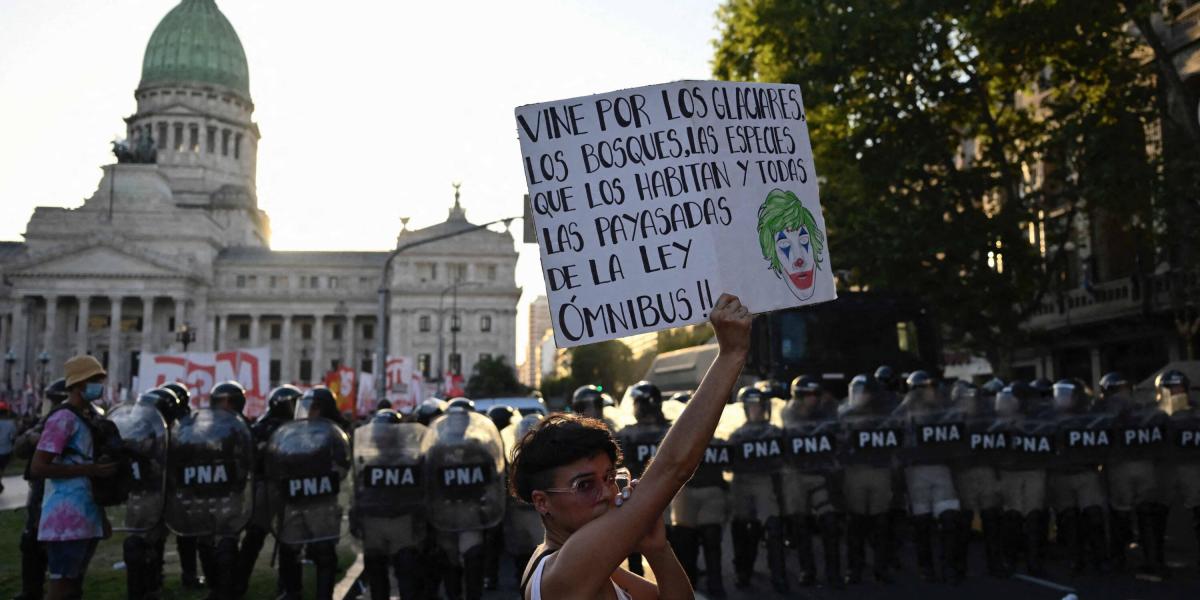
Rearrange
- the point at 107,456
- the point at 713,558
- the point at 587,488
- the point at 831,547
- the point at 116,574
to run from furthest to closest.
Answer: the point at 116,574 < the point at 831,547 < the point at 713,558 < the point at 107,456 < the point at 587,488

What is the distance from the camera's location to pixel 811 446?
973 centimetres

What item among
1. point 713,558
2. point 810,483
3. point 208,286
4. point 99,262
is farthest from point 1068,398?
point 208,286

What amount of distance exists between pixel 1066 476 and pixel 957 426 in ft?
3.77

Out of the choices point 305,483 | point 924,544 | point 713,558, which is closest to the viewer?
point 305,483

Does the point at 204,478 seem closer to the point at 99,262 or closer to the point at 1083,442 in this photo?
the point at 1083,442

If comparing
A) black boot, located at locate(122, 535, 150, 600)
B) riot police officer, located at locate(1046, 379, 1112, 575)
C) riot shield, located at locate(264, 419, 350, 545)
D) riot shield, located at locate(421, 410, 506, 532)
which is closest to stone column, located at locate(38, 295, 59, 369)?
black boot, located at locate(122, 535, 150, 600)

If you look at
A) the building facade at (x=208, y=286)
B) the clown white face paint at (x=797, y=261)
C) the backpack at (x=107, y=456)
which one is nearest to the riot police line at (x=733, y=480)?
the backpack at (x=107, y=456)

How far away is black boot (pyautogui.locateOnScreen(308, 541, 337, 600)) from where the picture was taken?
26.5 ft

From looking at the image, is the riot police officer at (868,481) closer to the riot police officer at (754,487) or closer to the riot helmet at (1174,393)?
the riot police officer at (754,487)

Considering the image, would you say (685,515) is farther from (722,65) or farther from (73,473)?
(722,65)

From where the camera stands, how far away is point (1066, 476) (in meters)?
10.0

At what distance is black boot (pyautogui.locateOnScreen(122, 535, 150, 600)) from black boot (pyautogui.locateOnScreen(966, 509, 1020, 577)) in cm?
693

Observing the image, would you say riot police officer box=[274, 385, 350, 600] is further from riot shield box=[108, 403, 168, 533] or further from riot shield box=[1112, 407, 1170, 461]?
riot shield box=[1112, 407, 1170, 461]

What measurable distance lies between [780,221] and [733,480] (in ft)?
20.9
